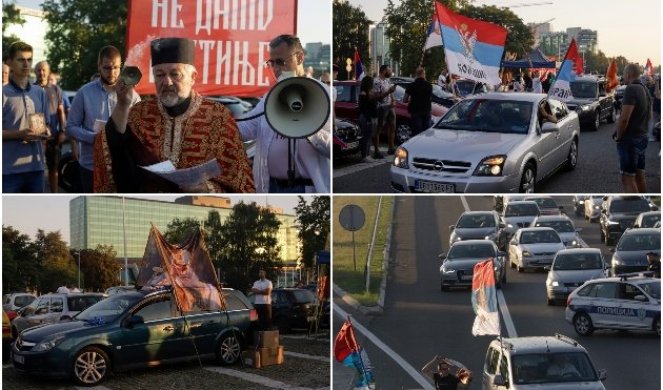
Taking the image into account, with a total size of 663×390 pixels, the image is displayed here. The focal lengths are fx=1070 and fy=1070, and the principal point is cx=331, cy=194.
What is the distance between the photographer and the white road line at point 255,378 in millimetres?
7746

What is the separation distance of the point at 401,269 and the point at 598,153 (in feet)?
6.09

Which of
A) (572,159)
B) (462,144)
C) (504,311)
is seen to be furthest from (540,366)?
(572,159)

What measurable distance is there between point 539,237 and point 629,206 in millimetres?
668

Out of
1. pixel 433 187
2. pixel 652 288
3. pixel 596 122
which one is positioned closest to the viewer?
pixel 652 288

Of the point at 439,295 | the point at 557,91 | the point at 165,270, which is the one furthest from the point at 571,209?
the point at 165,270

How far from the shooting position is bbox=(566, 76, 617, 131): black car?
902 centimetres

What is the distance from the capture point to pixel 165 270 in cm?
782

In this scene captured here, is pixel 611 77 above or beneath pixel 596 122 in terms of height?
above

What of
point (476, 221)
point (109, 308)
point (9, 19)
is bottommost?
point (109, 308)

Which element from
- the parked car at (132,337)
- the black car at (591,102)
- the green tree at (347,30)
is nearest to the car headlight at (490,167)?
the black car at (591,102)

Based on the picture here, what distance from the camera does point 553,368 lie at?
7289 mm

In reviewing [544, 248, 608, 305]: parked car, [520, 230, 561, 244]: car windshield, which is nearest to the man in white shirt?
[520, 230, 561, 244]: car windshield

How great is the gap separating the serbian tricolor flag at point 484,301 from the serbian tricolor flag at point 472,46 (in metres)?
2.02

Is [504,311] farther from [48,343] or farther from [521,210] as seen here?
[48,343]
